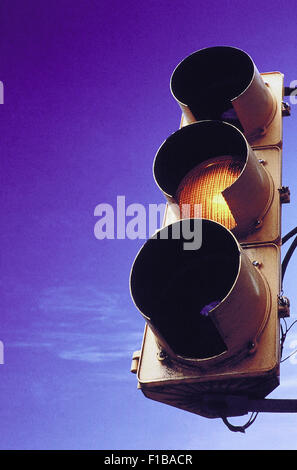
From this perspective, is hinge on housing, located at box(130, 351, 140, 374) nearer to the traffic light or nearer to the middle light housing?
the traffic light

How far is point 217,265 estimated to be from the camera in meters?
2.00

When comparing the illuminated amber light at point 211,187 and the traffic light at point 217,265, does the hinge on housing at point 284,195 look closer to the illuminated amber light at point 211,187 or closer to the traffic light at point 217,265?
the traffic light at point 217,265

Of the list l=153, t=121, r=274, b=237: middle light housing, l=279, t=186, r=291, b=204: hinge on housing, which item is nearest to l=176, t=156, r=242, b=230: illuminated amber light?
l=153, t=121, r=274, b=237: middle light housing

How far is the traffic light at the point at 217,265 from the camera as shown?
1.72 m

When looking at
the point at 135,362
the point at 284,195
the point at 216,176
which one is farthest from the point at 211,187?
the point at 135,362

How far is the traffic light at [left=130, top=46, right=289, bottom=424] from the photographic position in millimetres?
1723

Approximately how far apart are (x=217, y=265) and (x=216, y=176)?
1.17 feet

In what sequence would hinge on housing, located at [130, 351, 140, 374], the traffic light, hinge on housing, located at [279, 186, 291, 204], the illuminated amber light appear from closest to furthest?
the traffic light → hinge on housing, located at [130, 351, 140, 374] → the illuminated amber light → hinge on housing, located at [279, 186, 291, 204]

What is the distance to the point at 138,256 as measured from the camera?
6.30 ft

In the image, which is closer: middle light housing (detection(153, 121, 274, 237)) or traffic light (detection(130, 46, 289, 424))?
traffic light (detection(130, 46, 289, 424))
